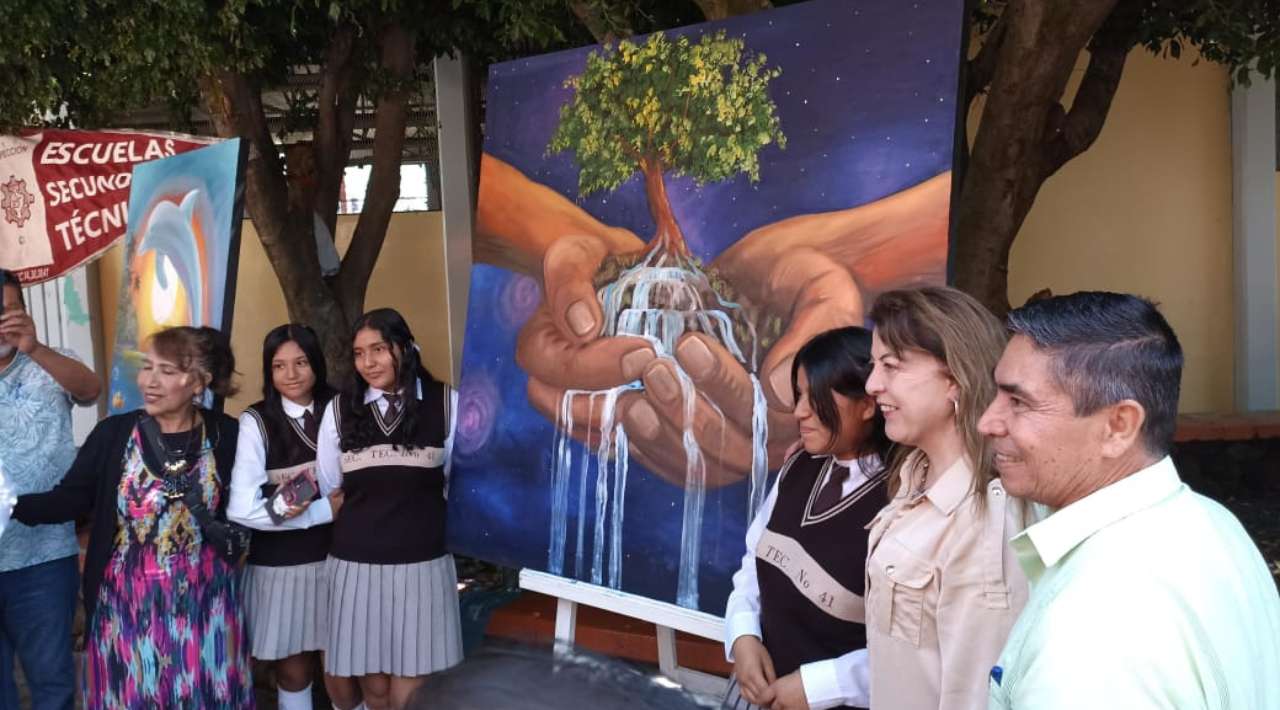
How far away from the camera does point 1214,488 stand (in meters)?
7.81

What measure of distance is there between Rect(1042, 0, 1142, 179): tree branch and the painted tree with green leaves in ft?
7.48

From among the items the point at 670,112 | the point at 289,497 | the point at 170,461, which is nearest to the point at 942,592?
the point at 670,112

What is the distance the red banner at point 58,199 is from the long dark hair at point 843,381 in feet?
16.5

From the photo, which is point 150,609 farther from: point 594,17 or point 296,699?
point 594,17

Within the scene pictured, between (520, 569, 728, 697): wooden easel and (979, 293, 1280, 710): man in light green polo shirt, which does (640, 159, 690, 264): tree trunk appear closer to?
(520, 569, 728, 697): wooden easel

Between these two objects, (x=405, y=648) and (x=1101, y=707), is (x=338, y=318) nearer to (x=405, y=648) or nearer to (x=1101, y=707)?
(x=405, y=648)

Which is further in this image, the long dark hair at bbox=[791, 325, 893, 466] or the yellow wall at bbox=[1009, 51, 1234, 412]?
the yellow wall at bbox=[1009, 51, 1234, 412]

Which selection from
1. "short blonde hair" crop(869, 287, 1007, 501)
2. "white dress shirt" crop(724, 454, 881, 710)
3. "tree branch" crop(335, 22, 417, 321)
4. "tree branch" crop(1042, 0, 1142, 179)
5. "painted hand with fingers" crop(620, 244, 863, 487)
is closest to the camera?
"short blonde hair" crop(869, 287, 1007, 501)

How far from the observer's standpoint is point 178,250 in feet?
14.4

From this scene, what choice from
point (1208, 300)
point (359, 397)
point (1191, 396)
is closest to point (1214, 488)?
point (1191, 396)

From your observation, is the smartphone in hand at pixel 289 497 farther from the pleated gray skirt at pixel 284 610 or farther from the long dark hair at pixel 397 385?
the pleated gray skirt at pixel 284 610

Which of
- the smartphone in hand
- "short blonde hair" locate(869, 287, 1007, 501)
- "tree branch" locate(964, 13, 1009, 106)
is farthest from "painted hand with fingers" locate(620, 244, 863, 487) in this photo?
"tree branch" locate(964, 13, 1009, 106)

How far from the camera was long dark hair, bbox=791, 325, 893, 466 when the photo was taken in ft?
7.69

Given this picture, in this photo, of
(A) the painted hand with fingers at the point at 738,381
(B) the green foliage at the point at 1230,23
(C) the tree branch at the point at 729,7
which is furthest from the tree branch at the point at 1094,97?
(A) the painted hand with fingers at the point at 738,381
